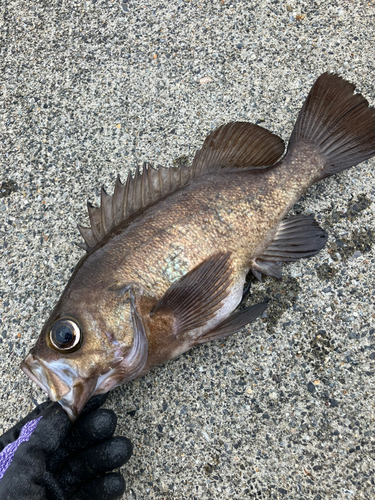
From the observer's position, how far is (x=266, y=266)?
2086mm

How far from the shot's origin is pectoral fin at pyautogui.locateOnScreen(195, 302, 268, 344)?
196cm

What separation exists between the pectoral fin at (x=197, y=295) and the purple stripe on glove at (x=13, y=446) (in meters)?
0.77

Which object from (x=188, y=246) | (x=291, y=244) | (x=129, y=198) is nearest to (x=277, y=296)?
(x=291, y=244)

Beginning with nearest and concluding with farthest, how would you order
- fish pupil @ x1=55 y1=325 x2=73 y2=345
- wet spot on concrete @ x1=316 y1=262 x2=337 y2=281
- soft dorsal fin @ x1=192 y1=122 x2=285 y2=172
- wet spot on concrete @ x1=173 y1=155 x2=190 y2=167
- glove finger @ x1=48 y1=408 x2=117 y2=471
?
fish pupil @ x1=55 y1=325 x2=73 y2=345
glove finger @ x1=48 y1=408 x2=117 y2=471
soft dorsal fin @ x1=192 y1=122 x2=285 y2=172
wet spot on concrete @ x1=316 y1=262 x2=337 y2=281
wet spot on concrete @ x1=173 y1=155 x2=190 y2=167

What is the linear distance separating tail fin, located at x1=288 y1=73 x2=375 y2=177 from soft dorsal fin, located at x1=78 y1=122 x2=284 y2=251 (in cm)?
19

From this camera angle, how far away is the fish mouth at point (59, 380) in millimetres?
1563

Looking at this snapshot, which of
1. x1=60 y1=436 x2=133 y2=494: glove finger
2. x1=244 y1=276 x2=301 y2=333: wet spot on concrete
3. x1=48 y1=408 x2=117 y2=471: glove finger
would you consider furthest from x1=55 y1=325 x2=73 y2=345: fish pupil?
x1=244 y1=276 x2=301 y2=333: wet spot on concrete

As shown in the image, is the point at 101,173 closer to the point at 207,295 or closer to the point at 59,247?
the point at 59,247

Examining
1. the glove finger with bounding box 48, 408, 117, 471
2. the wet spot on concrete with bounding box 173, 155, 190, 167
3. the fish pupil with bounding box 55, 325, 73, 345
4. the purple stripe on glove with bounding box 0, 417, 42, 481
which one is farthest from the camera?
the wet spot on concrete with bounding box 173, 155, 190, 167

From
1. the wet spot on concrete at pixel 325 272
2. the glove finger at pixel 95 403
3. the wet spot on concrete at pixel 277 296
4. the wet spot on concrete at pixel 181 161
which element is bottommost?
the glove finger at pixel 95 403

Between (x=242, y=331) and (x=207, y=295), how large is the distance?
17.5 inches

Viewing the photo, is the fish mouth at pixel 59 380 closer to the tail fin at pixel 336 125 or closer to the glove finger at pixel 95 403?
the glove finger at pixel 95 403

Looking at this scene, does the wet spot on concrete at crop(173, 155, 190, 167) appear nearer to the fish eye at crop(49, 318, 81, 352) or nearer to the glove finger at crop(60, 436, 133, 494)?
the fish eye at crop(49, 318, 81, 352)

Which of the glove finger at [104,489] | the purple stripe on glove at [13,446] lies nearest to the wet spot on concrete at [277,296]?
the glove finger at [104,489]
